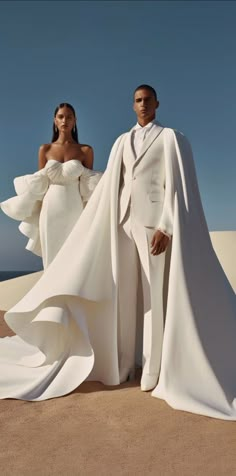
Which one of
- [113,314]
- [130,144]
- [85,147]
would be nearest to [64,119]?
[85,147]

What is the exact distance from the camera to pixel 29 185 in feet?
18.0

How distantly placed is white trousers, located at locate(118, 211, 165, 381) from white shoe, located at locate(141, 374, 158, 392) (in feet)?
0.10

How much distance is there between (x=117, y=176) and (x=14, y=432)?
2180mm

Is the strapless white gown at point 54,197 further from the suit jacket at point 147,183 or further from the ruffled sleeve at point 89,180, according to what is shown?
the suit jacket at point 147,183

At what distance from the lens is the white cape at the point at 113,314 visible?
3.65 metres

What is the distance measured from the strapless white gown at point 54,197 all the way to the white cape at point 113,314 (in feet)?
3.24

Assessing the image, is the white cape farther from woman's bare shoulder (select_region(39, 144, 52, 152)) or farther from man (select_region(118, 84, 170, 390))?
woman's bare shoulder (select_region(39, 144, 52, 152))

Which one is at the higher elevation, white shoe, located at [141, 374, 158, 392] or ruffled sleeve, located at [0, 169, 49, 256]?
ruffled sleeve, located at [0, 169, 49, 256]

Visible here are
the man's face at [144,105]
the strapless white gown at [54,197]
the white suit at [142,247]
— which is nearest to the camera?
the white suit at [142,247]

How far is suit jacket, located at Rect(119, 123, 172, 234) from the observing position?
13.4ft

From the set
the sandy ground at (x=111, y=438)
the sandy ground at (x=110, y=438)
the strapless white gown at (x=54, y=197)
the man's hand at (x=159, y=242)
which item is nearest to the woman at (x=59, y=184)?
the strapless white gown at (x=54, y=197)

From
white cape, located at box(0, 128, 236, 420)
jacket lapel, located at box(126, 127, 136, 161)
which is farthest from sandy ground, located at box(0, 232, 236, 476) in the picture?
jacket lapel, located at box(126, 127, 136, 161)

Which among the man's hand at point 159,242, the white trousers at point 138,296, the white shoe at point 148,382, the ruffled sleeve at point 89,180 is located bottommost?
the white shoe at point 148,382

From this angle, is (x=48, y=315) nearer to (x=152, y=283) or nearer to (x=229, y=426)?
(x=152, y=283)
